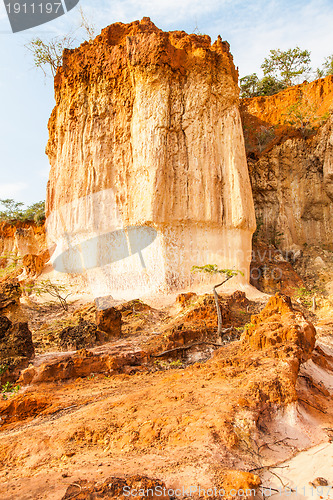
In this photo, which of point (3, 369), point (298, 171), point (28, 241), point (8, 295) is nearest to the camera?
point (3, 369)

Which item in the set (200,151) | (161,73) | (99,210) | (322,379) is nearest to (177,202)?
(200,151)

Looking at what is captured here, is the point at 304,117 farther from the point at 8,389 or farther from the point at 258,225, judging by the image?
the point at 8,389

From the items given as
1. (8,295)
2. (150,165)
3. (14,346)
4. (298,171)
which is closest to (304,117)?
(298,171)

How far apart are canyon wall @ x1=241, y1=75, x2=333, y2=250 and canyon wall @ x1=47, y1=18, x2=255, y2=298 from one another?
5131mm

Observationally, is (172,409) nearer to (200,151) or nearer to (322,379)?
(322,379)

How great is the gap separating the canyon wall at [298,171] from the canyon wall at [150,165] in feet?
16.8

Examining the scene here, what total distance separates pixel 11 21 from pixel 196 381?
197 inches

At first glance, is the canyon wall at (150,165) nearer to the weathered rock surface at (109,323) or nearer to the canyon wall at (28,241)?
the weathered rock surface at (109,323)

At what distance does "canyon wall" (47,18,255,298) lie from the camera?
14.5 m

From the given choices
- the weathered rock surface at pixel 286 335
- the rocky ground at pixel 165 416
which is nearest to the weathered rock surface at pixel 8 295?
the rocky ground at pixel 165 416

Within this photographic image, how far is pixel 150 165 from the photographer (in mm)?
14523

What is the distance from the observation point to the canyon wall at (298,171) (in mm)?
18812

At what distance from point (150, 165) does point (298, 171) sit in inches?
396

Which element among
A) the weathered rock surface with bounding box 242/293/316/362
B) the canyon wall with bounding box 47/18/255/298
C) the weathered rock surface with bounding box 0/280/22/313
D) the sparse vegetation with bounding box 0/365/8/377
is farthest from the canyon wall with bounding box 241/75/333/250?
the sparse vegetation with bounding box 0/365/8/377
